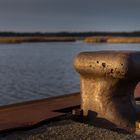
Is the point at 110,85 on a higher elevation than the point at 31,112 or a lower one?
higher

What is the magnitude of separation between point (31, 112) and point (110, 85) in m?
1.18

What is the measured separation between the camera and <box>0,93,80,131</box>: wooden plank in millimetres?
5857

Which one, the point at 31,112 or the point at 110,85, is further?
the point at 31,112

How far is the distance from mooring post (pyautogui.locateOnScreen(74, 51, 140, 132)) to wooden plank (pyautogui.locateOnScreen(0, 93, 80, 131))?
19.8 inches

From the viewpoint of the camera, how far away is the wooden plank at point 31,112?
586 cm

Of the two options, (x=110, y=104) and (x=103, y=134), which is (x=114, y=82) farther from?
(x=103, y=134)

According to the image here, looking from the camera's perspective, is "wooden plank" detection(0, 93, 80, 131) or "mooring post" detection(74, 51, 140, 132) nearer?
"wooden plank" detection(0, 93, 80, 131)

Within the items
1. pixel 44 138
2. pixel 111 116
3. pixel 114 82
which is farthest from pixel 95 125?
pixel 44 138

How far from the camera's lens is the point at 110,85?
6234 mm

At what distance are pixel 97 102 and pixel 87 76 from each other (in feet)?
1.23

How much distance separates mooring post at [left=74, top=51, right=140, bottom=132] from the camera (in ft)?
19.6

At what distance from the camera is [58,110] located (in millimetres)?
6852

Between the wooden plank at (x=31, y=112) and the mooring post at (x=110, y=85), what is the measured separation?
19.8 inches

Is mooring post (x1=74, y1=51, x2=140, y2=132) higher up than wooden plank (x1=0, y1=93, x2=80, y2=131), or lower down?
higher up
